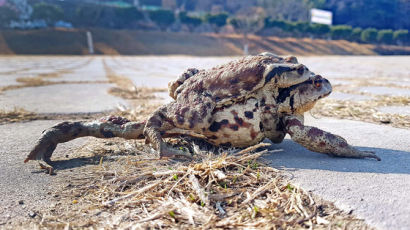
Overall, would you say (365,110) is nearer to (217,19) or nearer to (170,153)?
(170,153)

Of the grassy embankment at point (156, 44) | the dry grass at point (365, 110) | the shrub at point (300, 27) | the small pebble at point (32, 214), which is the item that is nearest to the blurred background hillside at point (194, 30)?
the grassy embankment at point (156, 44)

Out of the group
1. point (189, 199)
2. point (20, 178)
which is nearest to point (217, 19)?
point (20, 178)

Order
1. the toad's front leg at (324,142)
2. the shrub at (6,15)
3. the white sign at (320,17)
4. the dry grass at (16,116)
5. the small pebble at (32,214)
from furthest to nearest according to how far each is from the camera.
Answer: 1. the white sign at (320,17)
2. the shrub at (6,15)
3. the dry grass at (16,116)
4. the toad's front leg at (324,142)
5. the small pebble at (32,214)

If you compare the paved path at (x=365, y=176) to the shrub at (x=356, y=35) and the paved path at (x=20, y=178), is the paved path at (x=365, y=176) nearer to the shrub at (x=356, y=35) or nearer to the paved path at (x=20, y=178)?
the paved path at (x=20, y=178)

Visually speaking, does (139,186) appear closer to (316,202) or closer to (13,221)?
(13,221)

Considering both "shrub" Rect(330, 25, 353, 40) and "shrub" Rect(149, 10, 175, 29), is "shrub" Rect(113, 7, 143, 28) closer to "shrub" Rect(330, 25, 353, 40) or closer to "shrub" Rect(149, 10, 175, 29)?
"shrub" Rect(149, 10, 175, 29)

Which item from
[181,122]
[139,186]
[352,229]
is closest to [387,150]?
[352,229]
